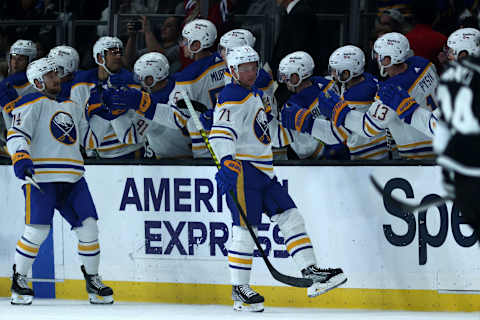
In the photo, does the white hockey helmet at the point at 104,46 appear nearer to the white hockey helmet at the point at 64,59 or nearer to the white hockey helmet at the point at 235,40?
the white hockey helmet at the point at 64,59

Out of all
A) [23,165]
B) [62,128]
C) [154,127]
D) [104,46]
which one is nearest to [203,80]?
[154,127]

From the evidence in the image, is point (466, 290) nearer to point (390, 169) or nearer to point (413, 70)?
point (390, 169)

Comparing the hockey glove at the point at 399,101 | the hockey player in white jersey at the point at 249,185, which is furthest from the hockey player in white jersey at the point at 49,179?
the hockey glove at the point at 399,101

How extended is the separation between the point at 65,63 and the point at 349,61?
6.76 feet

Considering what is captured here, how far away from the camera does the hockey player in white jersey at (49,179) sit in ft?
20.4

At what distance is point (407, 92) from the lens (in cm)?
612

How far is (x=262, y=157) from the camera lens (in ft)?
19.5

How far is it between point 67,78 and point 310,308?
2.46 meters

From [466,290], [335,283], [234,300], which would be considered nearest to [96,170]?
[234,300]

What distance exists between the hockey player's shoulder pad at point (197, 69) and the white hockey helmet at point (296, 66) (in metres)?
0.53

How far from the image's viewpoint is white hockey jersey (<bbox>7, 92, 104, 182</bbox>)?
6.21m

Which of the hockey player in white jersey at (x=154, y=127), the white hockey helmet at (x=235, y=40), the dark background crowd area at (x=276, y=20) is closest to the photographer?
the white hockey helmet at (x=235, y=40)

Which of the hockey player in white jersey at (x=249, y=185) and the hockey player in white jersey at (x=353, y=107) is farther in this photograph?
the hockey player in white jersey at (x=353, y=107)

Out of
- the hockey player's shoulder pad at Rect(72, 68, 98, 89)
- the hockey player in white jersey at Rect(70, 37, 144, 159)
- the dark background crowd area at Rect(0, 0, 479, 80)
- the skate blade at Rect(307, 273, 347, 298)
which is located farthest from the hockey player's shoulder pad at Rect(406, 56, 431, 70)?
the hockey player's shoulder pad at Rect(72, 68, 98, 89)
